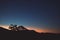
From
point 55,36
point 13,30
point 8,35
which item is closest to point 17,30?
point 13,30

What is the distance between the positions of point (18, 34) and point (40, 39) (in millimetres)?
4907

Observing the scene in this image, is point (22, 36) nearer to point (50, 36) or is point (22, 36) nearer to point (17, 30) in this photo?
point (17, 30)

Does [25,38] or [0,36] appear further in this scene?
[25,38]

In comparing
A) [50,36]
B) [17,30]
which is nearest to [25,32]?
[17,30]

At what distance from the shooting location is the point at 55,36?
37938 mm

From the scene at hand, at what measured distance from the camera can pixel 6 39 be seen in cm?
3512

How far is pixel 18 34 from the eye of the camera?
39.4 m

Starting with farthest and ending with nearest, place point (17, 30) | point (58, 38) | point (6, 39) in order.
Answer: point (17, 30), point (58, 38), point (6, 39)

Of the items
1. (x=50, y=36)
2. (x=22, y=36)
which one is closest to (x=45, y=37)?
(x=50, y=36)

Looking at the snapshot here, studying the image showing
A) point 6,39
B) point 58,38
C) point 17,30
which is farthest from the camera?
point 17,30

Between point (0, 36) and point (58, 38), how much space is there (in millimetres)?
9073

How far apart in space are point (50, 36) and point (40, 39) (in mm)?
2700

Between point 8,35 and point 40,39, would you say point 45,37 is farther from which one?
point 8,35

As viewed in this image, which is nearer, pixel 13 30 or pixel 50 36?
pixel 50 36
